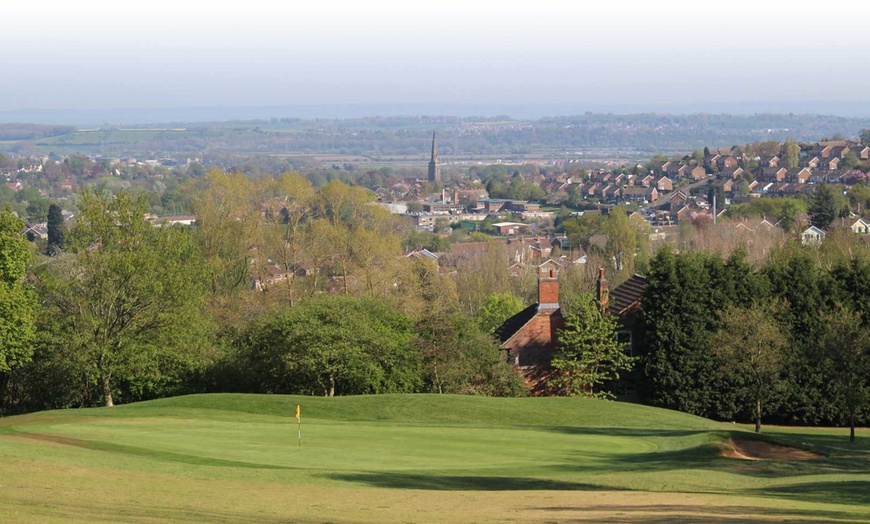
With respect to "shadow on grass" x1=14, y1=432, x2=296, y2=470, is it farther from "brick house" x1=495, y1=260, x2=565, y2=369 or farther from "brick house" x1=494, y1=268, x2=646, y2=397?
"brick house" x1=495, y1=260, x2=565, y2=369

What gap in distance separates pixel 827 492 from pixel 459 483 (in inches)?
252

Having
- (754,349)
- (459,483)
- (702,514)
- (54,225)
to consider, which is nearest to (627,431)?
(754,349)

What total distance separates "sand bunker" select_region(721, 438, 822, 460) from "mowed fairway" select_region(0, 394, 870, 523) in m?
0.43

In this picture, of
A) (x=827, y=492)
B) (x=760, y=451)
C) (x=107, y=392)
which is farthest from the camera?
(x=107, y=392)

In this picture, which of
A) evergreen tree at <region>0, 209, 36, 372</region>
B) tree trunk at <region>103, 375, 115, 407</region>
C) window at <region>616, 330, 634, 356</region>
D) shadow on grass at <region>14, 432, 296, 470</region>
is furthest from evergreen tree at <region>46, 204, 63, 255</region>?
shadow on grass at <region>14, 432, 296, 470</region>

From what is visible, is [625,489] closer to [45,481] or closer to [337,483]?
[337,483]

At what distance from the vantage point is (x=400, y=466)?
23.4 meters

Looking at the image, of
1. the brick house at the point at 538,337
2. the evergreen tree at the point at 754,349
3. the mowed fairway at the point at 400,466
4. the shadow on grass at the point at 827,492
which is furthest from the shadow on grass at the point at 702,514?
the brick house at the point at 538,337

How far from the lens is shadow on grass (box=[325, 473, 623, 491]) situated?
67.9 ft

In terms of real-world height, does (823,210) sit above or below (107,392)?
below

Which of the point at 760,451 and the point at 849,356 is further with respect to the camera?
the point at 849,356

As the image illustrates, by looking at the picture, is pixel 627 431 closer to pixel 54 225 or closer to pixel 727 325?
pixel 727 325

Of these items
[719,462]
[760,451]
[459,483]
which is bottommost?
[760,451]

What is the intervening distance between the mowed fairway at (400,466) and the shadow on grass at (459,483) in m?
0.04
